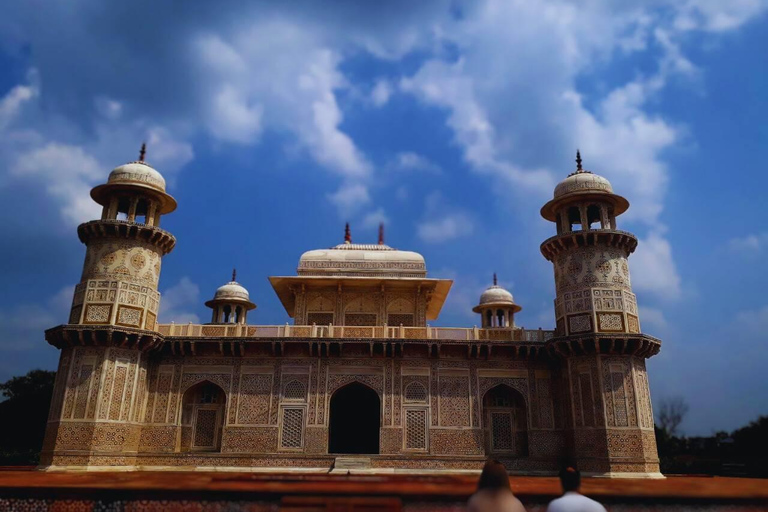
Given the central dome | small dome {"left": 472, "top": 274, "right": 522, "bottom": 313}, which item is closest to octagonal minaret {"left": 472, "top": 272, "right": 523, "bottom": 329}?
small dome {"left": 472, "top": 274, "right": 522, "bottom": 313}

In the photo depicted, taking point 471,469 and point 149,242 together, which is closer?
point 471,469

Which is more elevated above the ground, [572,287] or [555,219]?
[555,219]

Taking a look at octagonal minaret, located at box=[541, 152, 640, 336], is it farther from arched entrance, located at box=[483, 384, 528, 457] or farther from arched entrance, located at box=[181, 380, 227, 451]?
arched entrance, located at box=[181, 380, 227, 451]

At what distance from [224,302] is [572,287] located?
63.0 feet

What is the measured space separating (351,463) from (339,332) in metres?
4.49

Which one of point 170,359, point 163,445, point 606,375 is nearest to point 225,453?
point 163,445

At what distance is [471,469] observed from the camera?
1881cm

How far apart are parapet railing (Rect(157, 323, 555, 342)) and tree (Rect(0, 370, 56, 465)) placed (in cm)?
1643

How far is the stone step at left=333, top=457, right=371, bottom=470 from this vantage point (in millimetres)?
18438

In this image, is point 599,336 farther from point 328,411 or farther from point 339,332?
point 328,411

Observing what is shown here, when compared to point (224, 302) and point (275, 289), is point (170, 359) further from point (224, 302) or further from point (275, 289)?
point (224, 302)

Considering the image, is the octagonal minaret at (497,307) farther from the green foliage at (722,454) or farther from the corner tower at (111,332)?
the corner tower at (111,332)

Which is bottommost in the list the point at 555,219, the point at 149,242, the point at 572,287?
the point at 572,287

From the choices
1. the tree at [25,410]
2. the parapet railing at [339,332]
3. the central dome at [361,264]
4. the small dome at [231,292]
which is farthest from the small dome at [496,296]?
the tree at [25,410]
